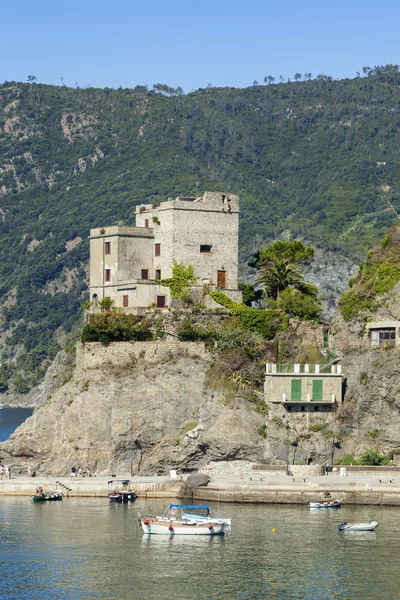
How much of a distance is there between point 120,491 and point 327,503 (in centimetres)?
1345

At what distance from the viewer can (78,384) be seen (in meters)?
104

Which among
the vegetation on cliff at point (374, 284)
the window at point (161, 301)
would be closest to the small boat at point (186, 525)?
the window at point (161, 301)

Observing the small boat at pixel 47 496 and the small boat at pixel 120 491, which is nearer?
the small boat at pixel 120 491

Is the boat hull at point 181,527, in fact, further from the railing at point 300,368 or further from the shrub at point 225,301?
the shrub at point 225,301

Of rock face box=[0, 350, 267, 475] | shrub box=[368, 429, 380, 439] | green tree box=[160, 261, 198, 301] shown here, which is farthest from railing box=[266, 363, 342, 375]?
green tree box=[160, 261, 198, 301]

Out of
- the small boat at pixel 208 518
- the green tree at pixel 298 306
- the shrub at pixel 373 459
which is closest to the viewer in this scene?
the small boat at pixel 208 518

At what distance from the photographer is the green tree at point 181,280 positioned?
106m

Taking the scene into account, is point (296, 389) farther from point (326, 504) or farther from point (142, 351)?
point (326, 504)

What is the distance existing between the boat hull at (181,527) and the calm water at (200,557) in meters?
0.49

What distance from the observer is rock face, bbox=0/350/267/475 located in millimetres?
98750

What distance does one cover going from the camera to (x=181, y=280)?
10656 centimetres

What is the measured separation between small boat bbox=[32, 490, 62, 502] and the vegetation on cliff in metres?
25.7

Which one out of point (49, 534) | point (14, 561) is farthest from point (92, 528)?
point (14, 561)

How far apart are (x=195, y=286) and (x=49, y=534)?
29.4 meters
